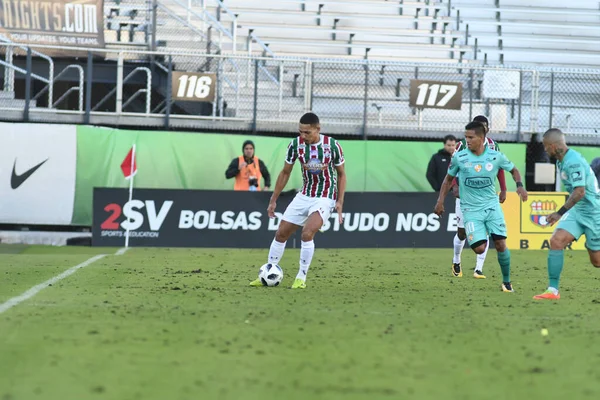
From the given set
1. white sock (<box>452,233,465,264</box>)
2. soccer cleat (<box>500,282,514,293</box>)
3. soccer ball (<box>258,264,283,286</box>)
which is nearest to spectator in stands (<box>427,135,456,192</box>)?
white sock (<box>452,233,465,264</box>)

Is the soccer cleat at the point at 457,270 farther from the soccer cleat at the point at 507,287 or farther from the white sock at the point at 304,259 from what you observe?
the white sock at the point at 304,259

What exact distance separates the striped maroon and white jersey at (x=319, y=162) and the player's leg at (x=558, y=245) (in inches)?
99.1

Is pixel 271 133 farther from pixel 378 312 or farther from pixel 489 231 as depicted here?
pixel 378 312

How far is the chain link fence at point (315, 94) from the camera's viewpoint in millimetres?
22969

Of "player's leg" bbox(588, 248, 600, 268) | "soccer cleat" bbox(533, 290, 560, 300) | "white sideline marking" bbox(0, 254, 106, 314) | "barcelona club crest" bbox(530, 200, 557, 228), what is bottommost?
"white sideline marking" bbox(0, 254, 106, 314)

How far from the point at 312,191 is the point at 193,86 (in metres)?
10.7

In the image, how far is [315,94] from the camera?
77.5ft

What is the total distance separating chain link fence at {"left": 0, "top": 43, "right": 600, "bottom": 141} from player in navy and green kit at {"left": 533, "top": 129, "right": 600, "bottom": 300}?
11.8m

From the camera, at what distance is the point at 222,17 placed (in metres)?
28.5

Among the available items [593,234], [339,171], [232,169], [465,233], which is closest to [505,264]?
[593,234]

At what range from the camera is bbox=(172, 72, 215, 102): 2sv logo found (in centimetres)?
2219

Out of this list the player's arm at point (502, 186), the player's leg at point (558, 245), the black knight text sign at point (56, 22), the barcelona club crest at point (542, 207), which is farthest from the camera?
the black knight text sign at point (56, 22)

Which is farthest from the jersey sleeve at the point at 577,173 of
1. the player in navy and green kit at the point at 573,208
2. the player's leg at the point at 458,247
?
the player's leg at the point at 458,247

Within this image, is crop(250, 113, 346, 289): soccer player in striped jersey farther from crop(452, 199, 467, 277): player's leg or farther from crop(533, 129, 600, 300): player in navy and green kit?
crop(452, 199, 467, 277): player's leg
